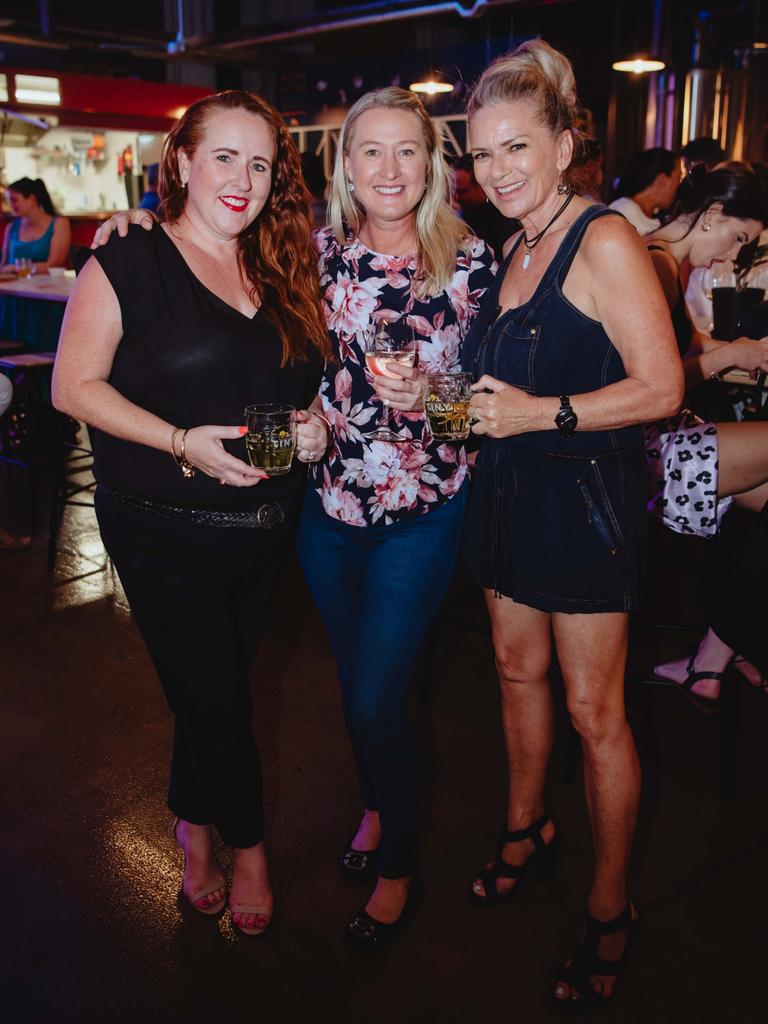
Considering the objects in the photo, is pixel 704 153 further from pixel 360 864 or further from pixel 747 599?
pixel 360 864

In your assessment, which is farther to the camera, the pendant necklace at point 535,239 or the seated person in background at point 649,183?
the seated person in background at point 649,183

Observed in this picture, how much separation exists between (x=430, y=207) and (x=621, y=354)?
605 mm

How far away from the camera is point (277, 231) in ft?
6.69

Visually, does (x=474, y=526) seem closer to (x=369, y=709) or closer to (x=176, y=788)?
(x=369, y=709)

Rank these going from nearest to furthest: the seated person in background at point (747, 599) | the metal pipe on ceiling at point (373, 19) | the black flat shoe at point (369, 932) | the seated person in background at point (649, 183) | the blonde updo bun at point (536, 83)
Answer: the blonde updo bun at point (536, 83) → the seated person in background at point (747, 599) → the black flat shoe at point (369, 932) → the seated person in background at point (649, 183) → the metal pipe on ceiling at point (373, 19)

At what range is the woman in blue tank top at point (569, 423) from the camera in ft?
5.67

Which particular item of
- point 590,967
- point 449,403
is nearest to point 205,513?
point 449,403

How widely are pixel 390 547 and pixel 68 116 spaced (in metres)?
12.5

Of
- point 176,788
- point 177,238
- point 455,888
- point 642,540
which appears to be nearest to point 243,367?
point 177,238

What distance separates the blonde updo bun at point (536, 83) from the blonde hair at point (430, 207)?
20 cm

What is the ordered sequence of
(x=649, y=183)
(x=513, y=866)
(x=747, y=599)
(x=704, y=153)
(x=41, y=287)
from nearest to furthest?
(x=747, y=599), (x=513, y=866), (x=649, y=183), (x=41, y=287), (x=704, y=153)

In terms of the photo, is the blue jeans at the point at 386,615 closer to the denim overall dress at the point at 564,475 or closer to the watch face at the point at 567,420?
the denim overall dress at the point at 564,475

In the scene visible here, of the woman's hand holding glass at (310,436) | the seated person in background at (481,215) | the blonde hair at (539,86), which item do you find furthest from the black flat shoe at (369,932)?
the seated person in background at (481,215)

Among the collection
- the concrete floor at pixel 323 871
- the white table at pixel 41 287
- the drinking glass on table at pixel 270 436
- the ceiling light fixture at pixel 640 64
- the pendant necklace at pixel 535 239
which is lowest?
the concrete floor at pixel 323 871
